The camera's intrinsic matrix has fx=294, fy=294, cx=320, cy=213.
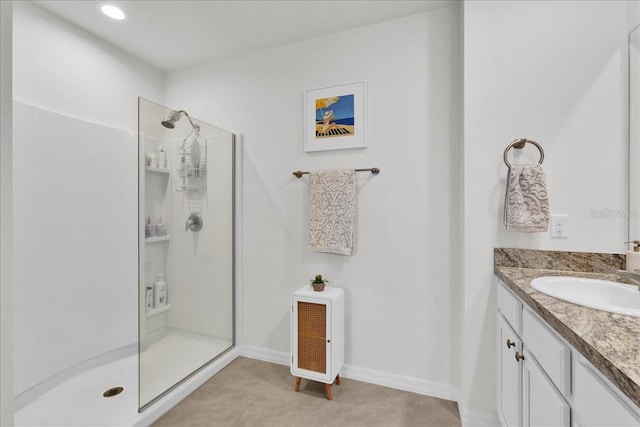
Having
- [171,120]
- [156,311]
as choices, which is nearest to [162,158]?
[171,120]

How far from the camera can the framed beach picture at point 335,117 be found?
6.81 ft

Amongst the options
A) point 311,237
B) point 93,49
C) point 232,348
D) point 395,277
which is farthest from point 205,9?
point 232,348

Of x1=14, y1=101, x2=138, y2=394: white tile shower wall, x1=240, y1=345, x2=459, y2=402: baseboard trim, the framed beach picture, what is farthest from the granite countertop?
x1=14, y1=101, x2=138, y2=394: white tile shower wall

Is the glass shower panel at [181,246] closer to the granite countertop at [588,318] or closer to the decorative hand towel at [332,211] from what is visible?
the decorative hand towel at [332,211]

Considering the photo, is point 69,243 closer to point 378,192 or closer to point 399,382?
point 378,192

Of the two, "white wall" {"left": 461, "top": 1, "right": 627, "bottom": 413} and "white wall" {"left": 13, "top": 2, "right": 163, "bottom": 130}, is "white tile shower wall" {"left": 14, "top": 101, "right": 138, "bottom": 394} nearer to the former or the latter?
"white wall" {"left": 13, "top": 2, "right": 163, "bottom": 130}

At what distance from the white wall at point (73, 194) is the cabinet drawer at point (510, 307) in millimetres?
2546

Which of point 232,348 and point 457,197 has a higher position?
point 457,197

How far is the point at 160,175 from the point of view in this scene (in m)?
1.84

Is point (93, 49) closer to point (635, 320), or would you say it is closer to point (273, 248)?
point (273, 248)

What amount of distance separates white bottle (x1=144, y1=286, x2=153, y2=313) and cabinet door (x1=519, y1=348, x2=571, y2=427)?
1.97 meters

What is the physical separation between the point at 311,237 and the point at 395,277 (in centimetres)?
64

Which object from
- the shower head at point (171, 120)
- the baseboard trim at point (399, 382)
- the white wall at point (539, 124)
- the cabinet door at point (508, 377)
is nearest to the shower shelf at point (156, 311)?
the baseboard trim at point (399, 382)

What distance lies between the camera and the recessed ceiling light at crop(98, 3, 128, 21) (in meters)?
1.87
